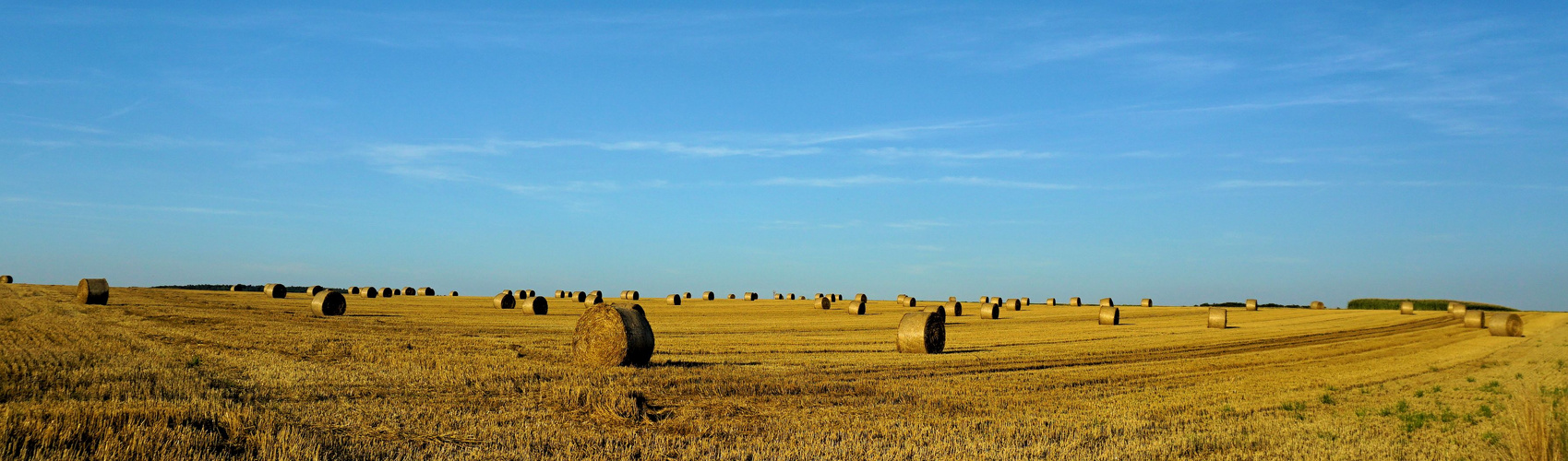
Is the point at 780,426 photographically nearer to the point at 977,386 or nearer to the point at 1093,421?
the point at 1093,421

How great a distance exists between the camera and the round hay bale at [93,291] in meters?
32.3

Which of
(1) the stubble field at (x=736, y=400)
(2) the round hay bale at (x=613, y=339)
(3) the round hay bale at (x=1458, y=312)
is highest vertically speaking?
(3) the round hay bale at (x=1458, y=312)

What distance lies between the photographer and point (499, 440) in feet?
25.5

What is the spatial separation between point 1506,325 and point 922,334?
23.2m

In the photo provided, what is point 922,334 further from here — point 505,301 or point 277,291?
point 277,291

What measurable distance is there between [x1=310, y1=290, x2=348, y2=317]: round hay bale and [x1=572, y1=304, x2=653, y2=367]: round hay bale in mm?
19380

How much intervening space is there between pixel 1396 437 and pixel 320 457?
9.42 meters

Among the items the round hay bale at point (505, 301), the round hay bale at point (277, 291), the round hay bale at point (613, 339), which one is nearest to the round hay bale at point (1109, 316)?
the round hay bale at point (613, 339)

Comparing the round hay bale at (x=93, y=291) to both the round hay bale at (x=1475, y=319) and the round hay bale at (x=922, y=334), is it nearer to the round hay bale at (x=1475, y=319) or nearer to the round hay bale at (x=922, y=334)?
the round hay bale at (x=922, y=334)

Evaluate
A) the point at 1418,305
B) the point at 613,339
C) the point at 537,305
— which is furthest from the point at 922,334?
the point at 1418,305

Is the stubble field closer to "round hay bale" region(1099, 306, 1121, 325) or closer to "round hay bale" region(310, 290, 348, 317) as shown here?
"round hay bale" region(310, 290, 348, 317)

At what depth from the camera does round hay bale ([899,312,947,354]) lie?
1938cm

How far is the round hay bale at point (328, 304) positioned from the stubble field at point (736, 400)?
10.6m

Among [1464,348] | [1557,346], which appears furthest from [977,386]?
[1557,346]
